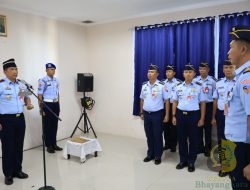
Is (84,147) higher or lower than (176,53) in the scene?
lower

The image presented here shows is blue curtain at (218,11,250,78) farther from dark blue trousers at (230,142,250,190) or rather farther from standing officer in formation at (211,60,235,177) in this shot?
dark blue trousers at (230,142,250,190)

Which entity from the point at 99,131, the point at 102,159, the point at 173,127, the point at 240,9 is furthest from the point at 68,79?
the point at 240,9

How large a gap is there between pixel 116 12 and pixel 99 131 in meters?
3.00

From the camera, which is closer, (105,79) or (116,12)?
(116,12)

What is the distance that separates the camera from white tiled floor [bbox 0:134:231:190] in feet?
10.8

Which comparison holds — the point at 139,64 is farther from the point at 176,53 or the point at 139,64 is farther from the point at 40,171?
the point at 40,171

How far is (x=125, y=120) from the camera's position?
19.4ft

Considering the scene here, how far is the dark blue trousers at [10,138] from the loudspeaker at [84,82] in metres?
2.47

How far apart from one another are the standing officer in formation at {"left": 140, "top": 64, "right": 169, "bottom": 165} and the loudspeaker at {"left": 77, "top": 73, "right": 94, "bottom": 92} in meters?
2.09

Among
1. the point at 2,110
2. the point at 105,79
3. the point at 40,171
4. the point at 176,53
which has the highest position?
the point at 176,53

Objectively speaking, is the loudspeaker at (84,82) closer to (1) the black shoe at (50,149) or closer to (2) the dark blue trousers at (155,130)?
(1) the black shoe at (50,149)

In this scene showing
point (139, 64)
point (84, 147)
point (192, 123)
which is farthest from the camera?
point (139, 64)

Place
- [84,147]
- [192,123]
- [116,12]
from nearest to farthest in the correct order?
[192,123], [84,147], [116,12]

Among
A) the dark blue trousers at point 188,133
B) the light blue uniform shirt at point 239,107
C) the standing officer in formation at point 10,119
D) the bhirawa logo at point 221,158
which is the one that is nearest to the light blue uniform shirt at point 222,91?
the dark blue trousers at point 188,133
